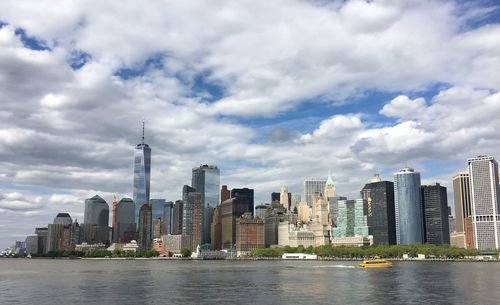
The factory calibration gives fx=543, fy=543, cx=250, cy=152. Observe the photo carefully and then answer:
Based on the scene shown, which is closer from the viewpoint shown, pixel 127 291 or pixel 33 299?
pixel 33 299

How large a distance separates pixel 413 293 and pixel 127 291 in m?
57.6

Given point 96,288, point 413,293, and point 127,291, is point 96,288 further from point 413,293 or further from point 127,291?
point 413,293

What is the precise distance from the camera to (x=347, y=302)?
91375mm

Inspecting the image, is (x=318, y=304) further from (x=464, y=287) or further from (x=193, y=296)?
(x=464, y=287)

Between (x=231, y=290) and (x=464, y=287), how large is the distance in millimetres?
51631

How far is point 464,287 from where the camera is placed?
393 ft

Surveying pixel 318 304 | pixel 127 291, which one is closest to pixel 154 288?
pixel 127 291

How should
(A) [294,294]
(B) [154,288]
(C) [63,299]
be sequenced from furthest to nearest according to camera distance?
(B) [154,288] → (A) [294,294] → (C) [63,299]

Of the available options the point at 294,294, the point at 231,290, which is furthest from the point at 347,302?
the point at 231,290

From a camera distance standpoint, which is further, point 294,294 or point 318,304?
point 294,294

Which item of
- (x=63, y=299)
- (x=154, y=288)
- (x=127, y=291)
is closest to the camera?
(x=63, y=299)

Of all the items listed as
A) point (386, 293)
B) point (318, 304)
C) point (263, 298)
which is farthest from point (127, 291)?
point (386, 293)

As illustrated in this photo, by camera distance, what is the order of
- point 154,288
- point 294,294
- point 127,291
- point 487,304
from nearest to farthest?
point 487,304
point 294,294
point 127,291
point 154,288

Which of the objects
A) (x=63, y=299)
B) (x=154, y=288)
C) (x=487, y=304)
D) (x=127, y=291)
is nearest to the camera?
(x=487, y=304)
